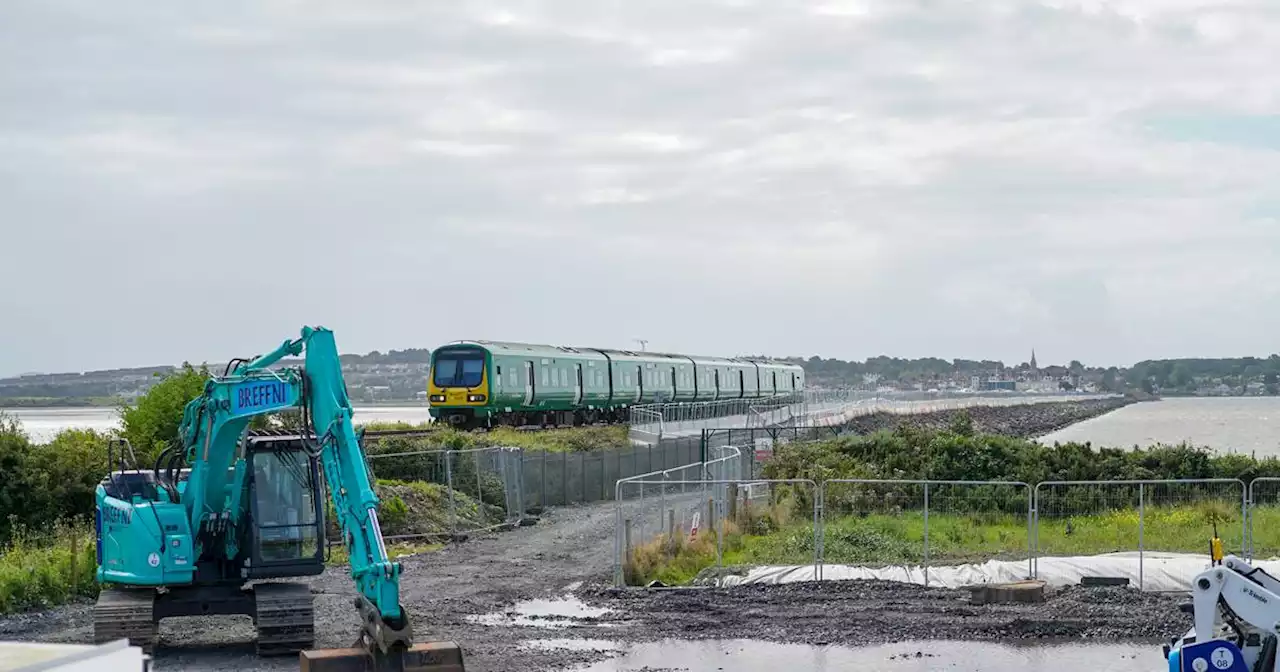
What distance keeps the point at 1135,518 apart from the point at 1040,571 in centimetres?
583

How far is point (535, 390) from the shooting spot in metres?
53.3

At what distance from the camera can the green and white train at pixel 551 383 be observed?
49156 millimetres

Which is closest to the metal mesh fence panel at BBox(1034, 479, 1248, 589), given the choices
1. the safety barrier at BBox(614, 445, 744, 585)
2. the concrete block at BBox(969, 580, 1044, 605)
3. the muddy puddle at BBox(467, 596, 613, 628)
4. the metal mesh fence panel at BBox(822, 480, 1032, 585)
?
the metal mesh fence panel at BBox(822, 480, 1032, 585)

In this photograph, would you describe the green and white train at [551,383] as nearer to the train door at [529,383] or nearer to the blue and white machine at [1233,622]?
the train door at [529,383]

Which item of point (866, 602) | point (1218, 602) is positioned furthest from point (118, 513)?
point (1218, 602)

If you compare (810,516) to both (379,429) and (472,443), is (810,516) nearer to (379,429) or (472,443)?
(472,443)

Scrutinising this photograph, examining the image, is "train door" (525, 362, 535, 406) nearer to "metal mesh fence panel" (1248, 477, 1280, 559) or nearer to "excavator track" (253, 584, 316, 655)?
"metal mesh fence panel" (1248, 477, 1280, 559)

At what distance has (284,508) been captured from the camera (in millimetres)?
17406

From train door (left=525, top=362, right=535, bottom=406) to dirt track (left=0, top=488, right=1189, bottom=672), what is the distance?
28746mm

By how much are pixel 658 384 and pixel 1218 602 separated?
57.2 m

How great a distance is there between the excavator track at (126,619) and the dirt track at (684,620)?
390mm

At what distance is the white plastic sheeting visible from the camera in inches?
834

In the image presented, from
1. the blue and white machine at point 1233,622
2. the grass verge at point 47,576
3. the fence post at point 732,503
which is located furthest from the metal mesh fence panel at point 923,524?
the grass verge at point 47,576

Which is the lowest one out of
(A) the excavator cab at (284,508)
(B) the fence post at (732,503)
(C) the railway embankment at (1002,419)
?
(C) the railway embankment at (1002,419)
